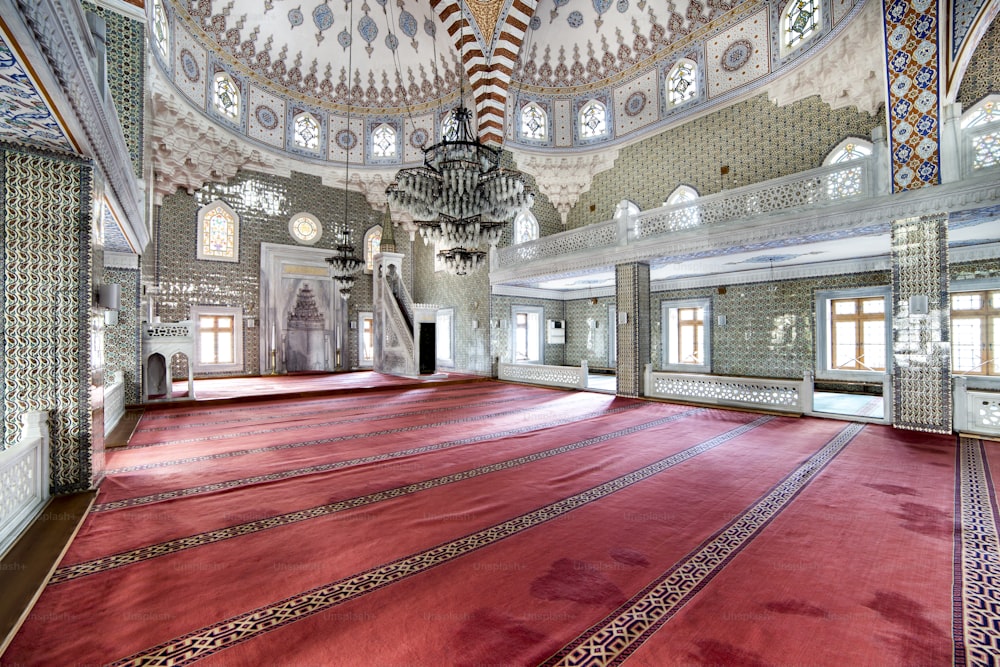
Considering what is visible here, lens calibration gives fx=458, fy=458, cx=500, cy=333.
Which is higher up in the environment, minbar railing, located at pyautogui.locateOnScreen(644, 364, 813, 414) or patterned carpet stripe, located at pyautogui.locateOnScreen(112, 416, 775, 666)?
minbar railing, located at pyautogui.locateOnScreen(644, 364, 813, 414)

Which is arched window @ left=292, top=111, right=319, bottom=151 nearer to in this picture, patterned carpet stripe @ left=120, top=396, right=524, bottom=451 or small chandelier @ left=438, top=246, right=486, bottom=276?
small chandelier @ left=438, top=246, right=486, bottom=276

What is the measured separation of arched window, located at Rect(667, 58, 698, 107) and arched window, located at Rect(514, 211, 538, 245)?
3660 millimetres

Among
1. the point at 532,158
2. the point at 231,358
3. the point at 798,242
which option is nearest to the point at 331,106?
the point at 532,158

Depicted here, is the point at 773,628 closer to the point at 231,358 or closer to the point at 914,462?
the point at 914,462

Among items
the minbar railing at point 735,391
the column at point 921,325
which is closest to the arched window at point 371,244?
the minbar railing at point 735,391

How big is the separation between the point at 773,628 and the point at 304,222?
1214 cm

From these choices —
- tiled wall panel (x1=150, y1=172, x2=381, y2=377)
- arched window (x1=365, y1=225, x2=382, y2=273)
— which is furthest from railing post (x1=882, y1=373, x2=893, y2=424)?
arched window (x1=365, y1=225, x2=382, y2=273)

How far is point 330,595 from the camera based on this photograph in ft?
5.92

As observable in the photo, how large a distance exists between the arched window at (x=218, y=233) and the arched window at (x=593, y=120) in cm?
830

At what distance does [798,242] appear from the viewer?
612cm

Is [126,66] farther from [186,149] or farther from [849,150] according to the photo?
[849,150]

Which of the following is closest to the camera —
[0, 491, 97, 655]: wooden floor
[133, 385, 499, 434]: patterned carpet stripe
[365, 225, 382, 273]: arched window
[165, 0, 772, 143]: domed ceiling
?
[0, 491, 97, 655]: wooden floor

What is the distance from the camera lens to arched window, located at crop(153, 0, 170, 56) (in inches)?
305

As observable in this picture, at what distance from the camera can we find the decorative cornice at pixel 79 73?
186cm
